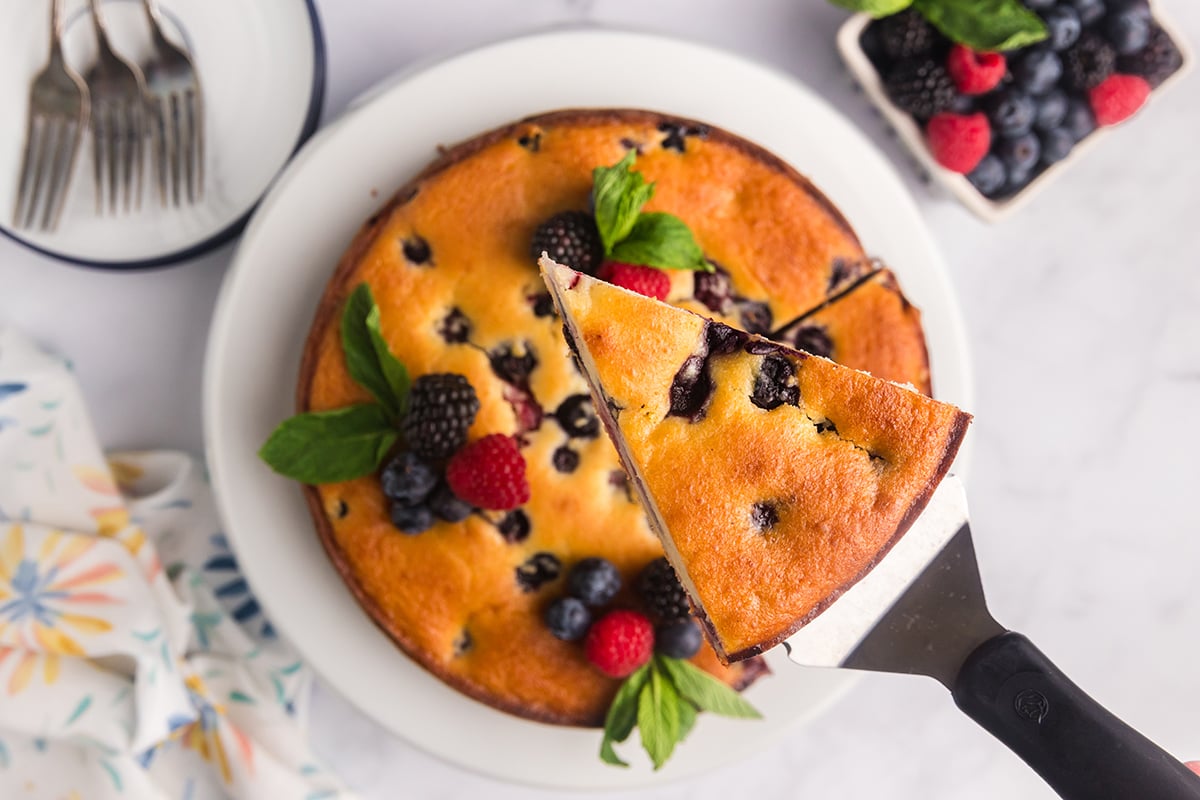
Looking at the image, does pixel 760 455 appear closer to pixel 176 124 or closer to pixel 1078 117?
pixel 1078 117

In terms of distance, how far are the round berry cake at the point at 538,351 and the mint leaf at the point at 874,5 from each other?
481 mm

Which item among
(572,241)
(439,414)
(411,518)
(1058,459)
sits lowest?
(1058,459)

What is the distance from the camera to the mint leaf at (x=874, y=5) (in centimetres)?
249

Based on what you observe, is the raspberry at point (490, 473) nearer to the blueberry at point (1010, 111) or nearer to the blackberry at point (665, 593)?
the blackberry at point (665, 593)

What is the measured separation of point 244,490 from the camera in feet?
8.19

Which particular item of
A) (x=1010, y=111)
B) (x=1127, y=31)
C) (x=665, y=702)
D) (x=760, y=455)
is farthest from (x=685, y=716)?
(x=1127, y=31)

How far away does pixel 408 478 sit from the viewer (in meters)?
2.13

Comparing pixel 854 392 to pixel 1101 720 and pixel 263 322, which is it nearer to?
pixel 1101 720

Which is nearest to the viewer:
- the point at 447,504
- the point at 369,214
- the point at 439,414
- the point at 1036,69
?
the point at 439,414

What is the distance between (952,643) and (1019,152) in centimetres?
136

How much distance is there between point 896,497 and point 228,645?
70.8 inches

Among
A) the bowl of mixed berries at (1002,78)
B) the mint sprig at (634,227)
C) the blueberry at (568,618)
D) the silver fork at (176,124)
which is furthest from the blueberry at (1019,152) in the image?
the silver fork at (176,124)

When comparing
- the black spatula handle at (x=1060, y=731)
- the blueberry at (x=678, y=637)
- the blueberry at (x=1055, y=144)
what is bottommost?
the blueberry at (x=678, y=637)

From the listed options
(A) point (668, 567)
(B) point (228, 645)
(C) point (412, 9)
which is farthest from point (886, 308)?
(B) point (228, 645)
